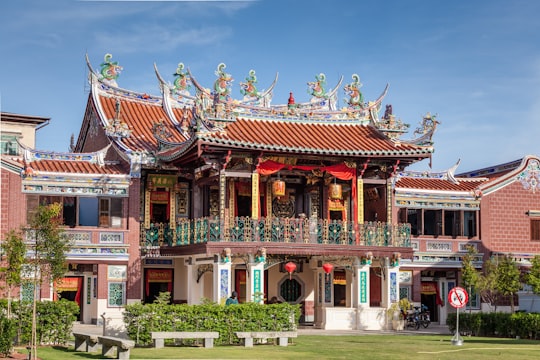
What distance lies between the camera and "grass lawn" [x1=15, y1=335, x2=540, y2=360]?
21.7 meters

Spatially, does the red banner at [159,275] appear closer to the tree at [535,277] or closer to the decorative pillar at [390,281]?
the decorative pillar at [390,281]

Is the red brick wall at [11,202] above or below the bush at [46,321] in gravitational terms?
above

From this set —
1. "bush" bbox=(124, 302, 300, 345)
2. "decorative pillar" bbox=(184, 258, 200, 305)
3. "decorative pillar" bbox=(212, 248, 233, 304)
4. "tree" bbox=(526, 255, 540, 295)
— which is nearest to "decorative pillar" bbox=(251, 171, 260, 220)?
"decorative pillar" bbox=(212, 248, 233, 304)

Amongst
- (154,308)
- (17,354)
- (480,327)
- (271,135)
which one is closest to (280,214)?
(271,135)

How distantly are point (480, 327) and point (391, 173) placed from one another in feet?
22.9

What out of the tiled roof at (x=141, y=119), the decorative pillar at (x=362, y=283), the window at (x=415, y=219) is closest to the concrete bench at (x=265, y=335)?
the decorative pillar at (x=362, y=283)

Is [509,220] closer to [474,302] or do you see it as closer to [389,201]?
[474,302]

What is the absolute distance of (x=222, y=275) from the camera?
3184 centimetres

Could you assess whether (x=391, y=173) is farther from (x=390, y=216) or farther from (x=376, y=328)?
(x=376, y=328)

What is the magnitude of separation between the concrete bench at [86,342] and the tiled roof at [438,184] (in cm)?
1858

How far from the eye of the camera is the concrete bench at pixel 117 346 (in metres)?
20.3

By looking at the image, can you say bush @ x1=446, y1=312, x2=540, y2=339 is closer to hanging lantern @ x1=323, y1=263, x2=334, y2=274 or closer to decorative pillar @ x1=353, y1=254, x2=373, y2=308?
decorative pillar @ x1=353, y1=254, x2=373, y2=308

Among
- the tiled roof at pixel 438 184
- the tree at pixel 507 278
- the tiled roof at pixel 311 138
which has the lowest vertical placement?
the tree at pixel 507 278

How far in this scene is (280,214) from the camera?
36.2 meters
